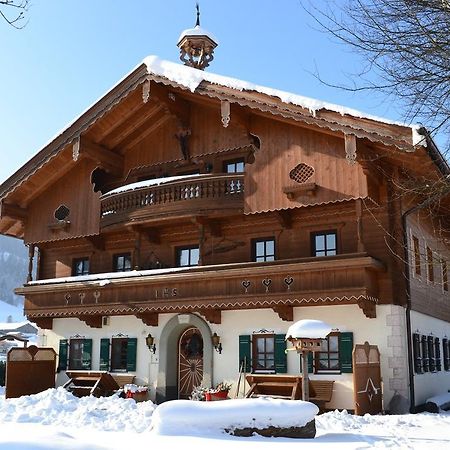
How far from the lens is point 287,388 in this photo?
1638cm

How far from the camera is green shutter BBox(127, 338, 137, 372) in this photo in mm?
19719

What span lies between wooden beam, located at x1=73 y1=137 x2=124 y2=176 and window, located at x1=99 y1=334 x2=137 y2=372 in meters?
5.89

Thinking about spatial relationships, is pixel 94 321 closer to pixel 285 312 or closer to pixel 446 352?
pixel 285 312

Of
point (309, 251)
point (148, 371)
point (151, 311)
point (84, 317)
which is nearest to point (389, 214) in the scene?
point (309, 251)

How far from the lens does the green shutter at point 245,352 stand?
17.6 meters

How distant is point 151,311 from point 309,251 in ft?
17.1

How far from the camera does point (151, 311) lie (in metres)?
18.7

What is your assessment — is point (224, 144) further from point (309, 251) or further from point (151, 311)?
point (151, 311)

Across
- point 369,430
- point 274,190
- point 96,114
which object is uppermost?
point 96,114

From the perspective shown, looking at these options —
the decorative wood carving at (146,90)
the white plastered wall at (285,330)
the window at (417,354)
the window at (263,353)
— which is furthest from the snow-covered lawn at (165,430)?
the decorative wood carving at (146,90)

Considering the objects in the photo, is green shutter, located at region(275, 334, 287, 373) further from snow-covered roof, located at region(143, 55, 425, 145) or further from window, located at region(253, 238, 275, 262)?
snow-covered roof, located at region(143, 55, 425, 145)

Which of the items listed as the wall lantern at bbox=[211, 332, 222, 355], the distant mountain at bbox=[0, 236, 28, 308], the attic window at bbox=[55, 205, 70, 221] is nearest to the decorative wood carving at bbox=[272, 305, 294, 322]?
the wall lantern at bbox=[211, 332, 222, 355]

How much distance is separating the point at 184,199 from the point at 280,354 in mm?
5382

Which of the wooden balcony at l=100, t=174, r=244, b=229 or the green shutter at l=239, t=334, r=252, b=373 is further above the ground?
the wooden balcony at l=100, t=174, r=244, b=229
